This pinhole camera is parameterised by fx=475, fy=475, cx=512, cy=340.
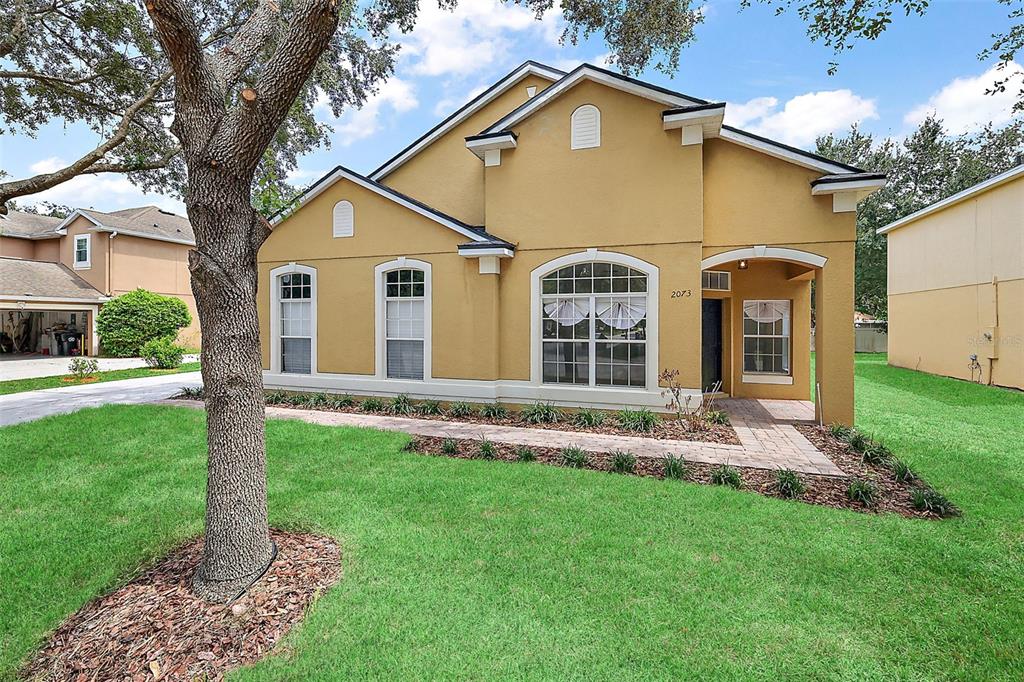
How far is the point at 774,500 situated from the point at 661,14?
895 cm

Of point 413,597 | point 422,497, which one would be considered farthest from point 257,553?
point 422,497

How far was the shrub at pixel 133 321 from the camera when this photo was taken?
2191cm

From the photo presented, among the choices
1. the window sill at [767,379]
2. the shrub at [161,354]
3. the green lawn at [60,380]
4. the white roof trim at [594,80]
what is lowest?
the green lawn at [60,380]

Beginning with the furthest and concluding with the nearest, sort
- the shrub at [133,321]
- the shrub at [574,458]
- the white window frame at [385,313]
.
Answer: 1. the shrub at [133,321]
2. the white window frame at [385,313]
3. the shrub at [574,458]

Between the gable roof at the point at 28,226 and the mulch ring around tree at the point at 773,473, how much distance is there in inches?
1190

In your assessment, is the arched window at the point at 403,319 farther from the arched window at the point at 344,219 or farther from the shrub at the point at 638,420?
the shrub at the point at 638,420

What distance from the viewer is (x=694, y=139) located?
29.0 ft

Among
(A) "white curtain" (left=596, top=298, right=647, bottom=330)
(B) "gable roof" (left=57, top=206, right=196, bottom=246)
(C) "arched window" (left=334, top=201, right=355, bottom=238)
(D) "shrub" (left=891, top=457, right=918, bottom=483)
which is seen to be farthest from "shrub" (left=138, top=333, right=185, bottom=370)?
(D) "shrub" (left=891, top=457, right=918, bottom=483)

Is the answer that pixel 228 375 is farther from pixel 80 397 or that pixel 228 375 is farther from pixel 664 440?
pixel 80 397

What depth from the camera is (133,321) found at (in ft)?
72.6

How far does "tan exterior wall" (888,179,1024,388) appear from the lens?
13.0 meters

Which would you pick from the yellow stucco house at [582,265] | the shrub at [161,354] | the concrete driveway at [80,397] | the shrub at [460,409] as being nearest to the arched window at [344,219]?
the yellow stucco house at [582,265]

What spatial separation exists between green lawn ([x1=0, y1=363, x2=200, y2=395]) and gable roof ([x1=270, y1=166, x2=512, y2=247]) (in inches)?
388

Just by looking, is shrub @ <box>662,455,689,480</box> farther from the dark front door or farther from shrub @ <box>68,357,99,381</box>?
shrub @ <box>68,357,99,381</box>
